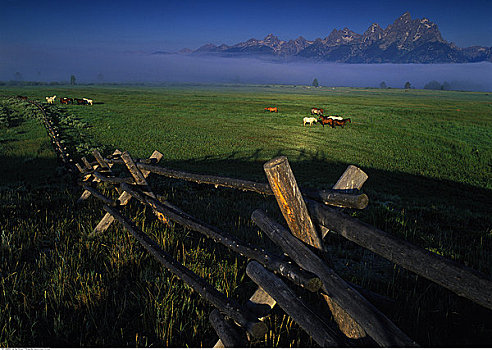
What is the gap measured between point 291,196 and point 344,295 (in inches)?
34.3

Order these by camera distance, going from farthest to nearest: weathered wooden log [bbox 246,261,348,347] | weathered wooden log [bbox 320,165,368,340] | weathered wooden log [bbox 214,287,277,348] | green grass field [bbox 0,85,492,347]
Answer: green grass field [bbox 0,85,492,347], weathered wooden log [bbox 214,287,277,348], weathered wooden log [bbox 320,165,368,340], weathered wooden log [bbox 246,261,348,347]

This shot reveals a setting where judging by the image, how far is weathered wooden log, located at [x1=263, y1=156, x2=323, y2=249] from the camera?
255 cm

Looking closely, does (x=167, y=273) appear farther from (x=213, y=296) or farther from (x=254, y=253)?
(x=254, y=253)

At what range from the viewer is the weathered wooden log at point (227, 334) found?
2486mm

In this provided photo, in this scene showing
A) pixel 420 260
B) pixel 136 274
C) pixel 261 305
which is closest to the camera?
pixel 420 260

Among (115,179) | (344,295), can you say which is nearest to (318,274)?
(344,295)

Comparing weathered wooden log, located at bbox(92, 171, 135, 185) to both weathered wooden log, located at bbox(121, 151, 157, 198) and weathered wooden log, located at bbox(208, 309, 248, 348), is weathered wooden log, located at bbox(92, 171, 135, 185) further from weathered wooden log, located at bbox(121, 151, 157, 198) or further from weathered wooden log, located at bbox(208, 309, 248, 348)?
weathered wooden log, located at bbox(208, 309, 248, 348)

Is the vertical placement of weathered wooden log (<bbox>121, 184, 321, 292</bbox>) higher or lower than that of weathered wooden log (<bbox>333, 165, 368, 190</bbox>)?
lower

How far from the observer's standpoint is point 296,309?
2383 mm

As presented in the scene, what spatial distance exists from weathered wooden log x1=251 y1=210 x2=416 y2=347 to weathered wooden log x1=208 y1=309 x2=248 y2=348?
82 centimetres

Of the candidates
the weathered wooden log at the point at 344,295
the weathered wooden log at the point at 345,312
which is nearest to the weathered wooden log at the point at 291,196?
the weathered wooden log at the point at 344,295

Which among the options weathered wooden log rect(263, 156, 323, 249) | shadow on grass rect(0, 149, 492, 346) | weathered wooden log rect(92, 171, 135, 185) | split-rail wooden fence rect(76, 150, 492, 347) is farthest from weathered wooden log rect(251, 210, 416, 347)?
weathered wooden log rect(92, 171, 135, 185)

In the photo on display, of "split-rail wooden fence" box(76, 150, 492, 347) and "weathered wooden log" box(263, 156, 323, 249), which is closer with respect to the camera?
"split-rail wooden fence" box(76, 150, 492, 347)

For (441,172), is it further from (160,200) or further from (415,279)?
(160,200)
